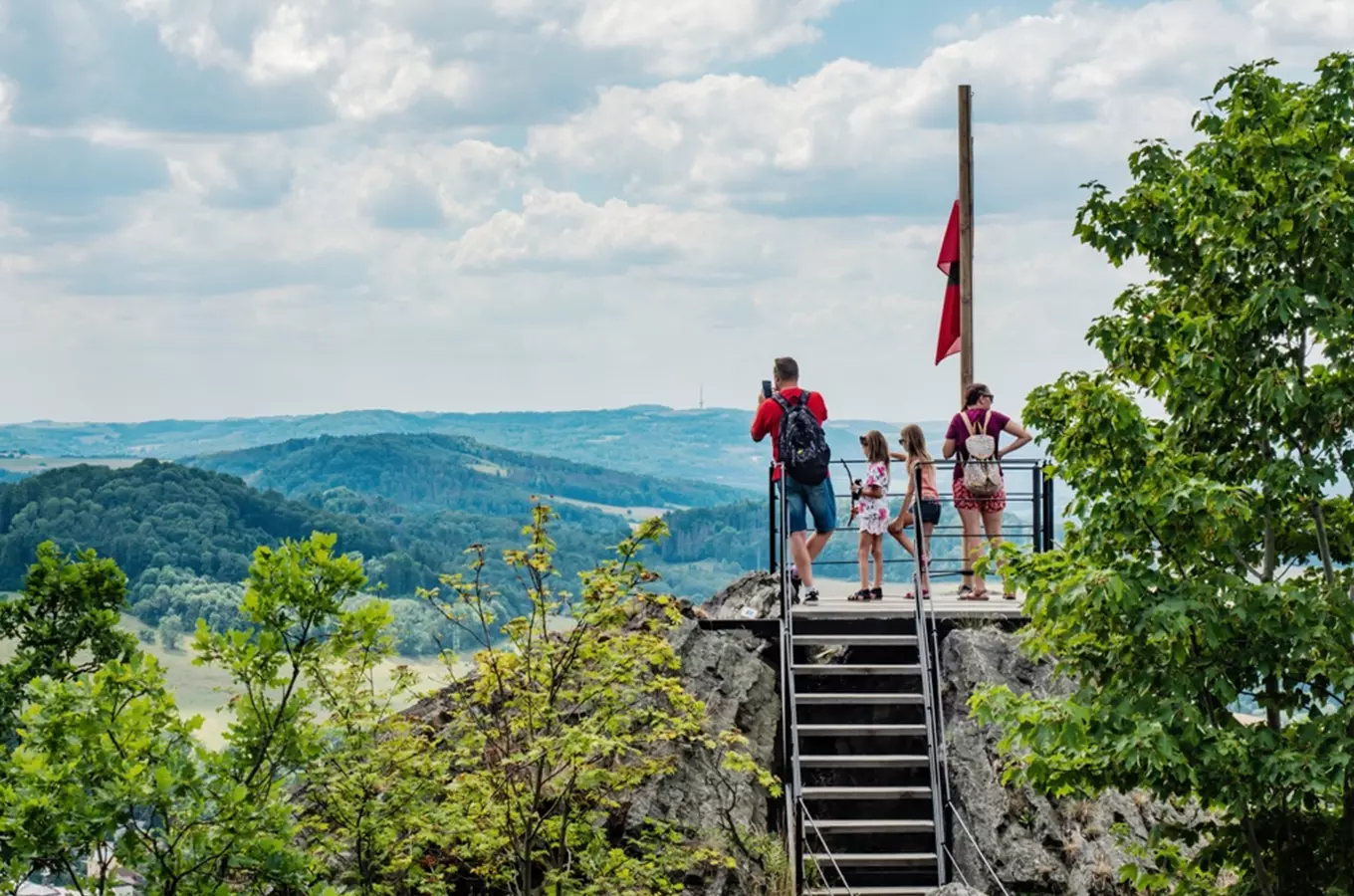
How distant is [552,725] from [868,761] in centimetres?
402

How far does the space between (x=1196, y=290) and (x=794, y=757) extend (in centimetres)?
532

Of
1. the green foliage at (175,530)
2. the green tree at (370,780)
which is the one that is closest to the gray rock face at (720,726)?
the green tree at (370,780)

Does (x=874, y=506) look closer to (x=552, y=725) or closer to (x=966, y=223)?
(x=966, y=223)

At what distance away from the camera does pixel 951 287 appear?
18.1 meters

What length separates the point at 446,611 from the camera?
11.3m

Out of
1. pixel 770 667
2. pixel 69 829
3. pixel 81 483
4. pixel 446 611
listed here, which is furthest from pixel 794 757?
pixel 81 483

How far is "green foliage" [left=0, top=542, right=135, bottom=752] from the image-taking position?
10.8 m

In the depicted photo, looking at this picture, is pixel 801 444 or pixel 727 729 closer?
pixel 727 729

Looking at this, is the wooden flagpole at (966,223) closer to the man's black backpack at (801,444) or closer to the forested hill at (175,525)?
the man's black backpack at (801,444)

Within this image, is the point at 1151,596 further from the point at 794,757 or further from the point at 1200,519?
the point at 794,757

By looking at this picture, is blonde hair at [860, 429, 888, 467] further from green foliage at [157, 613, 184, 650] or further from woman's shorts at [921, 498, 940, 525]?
green foliage at [157, 613, 184, 650]

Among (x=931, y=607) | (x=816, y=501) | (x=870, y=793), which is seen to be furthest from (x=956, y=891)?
(x=816, y=501)

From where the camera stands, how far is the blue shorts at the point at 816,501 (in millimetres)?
15898

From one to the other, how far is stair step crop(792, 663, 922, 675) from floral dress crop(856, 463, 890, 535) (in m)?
1.39
